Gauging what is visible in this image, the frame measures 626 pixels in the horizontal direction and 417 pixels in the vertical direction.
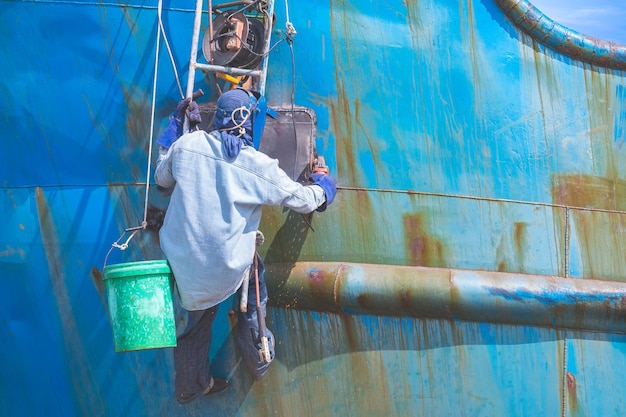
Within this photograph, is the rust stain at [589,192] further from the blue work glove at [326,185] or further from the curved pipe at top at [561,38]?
the blue work glove at [326,185]

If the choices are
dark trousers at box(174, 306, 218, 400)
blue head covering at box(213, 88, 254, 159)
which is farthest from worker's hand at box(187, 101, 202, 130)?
dark trousers at box(174, 306, 218, 400)

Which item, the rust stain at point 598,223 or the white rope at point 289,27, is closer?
the white rope at point 289,27

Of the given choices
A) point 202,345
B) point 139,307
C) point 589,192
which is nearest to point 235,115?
point 139,307

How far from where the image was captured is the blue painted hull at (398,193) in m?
2.78

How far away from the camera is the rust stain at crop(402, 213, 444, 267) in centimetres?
283

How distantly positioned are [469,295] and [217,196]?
1.13 metres

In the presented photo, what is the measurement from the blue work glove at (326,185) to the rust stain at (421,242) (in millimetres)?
353

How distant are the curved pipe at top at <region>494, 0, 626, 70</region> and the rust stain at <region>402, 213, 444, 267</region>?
90cm

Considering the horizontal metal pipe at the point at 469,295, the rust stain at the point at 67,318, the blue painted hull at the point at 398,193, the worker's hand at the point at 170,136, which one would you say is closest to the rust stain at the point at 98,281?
the blue painted hull at the point at 398,193

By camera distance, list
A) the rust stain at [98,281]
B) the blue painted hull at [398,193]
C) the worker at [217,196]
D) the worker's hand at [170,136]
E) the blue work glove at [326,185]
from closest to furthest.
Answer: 1. the worker at [217,196]
2. the worker's hand at [170,136]
3. the blue work glove at [326,185]
4. the blue painted hull at [398,193]
5. the rust stain at [98,281]

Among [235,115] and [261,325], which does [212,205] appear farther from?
[261,325]

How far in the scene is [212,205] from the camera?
233 centimetres

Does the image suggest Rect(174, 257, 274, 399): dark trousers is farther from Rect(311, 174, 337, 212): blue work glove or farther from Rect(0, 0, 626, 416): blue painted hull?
Rect(311, 174, 337, 212): blue work glove

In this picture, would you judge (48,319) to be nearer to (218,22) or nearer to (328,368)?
(328,368)
